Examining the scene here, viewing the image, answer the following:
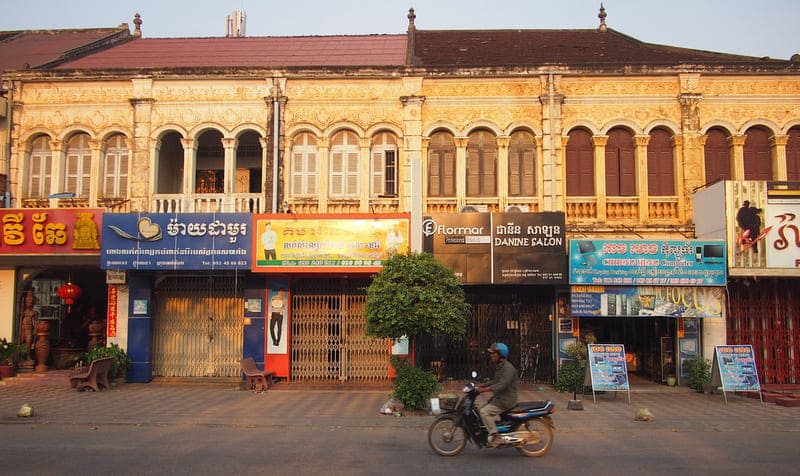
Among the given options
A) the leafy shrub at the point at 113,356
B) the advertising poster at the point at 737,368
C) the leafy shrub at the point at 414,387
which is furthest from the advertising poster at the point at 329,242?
the advertising poster at the point at 737,368

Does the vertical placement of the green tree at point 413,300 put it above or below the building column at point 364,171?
below

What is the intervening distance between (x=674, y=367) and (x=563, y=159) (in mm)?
6026

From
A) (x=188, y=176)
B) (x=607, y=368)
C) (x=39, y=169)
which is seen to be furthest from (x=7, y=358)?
(x=607, y=368)

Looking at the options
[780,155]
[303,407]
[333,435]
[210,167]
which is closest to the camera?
[333,435]

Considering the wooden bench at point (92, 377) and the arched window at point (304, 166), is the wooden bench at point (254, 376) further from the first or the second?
the arched window at point (304, 166)

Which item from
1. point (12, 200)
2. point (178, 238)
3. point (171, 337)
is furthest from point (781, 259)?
point (12, 200)

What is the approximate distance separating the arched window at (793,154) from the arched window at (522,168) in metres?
6.54

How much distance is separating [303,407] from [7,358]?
8.87 meters

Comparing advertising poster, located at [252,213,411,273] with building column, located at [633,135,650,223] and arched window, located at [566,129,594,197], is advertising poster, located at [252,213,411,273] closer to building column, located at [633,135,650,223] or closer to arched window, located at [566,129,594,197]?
arched window, located at [566,129,594,197]

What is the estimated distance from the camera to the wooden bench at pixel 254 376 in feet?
47.7

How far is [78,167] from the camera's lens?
54.1 feet

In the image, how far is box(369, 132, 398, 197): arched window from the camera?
16.0 meters

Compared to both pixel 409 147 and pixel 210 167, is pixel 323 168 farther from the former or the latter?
pixel 210 167

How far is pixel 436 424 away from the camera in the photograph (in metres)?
8.39
